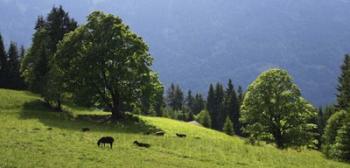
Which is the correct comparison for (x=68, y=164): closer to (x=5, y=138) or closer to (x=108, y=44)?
(x=5, y=138)

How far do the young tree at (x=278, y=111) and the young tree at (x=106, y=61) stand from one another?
1698cm

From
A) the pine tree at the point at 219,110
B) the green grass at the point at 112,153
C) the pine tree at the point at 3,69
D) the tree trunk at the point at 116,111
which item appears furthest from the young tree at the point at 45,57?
the pine tree at the point at 219,110

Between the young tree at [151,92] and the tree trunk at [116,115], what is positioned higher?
the young tree at [151,92]

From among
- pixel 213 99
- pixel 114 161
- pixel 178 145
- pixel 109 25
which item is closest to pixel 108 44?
pixel 109 25

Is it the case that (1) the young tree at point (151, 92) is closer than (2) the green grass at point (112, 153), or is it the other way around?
(2) the green grass at point (112, 153)

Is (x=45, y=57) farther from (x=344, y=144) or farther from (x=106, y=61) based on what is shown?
(x=344, y=144)

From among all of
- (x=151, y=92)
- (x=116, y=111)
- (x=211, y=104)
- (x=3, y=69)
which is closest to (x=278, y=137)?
(x=151, y=92)

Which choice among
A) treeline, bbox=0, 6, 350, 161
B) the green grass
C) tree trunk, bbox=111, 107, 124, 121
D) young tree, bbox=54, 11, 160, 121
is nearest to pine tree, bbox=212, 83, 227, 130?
treeline, bbox=0, 6, 350, 161

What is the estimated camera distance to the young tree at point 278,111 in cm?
7838

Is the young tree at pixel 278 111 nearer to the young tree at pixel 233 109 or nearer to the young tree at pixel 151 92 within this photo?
the young tree at pixel 151 92

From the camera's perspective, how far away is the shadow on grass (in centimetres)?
6710

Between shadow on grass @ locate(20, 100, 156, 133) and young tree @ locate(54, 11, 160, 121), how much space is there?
3.90m

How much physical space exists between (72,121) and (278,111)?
98.6 ft

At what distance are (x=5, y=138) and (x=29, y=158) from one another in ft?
35.8
